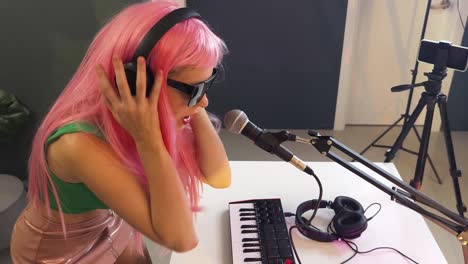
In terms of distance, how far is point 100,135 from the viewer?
35.3 inches

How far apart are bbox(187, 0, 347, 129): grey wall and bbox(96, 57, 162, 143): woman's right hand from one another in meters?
2.09

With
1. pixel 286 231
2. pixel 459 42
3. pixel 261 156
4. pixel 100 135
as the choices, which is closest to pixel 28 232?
pixel 100 135

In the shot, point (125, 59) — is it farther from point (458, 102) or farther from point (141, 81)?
point (458, 102)

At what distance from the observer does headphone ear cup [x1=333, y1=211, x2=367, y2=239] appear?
1163 mm

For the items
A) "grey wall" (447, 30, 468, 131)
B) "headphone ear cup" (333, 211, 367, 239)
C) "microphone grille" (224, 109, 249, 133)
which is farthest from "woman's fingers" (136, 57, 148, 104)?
"grey wall" (447, 30, 468, 131)

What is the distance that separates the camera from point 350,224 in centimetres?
118

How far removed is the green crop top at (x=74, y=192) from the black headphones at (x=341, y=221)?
562 millimetres

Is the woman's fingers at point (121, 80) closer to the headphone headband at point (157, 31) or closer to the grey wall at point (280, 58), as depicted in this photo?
the headphone headband at point (157, 31)

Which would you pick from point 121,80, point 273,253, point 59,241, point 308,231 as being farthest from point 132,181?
point 308,231

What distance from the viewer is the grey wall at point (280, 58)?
9.10 feet

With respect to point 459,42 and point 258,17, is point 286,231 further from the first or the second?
point 459,42

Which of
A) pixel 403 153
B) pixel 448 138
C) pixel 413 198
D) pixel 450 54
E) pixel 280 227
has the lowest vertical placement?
pixel 403 153

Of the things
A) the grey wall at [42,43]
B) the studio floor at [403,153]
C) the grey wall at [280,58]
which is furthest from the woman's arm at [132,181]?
the grey wall at [280,58]

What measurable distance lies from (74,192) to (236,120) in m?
0.41
